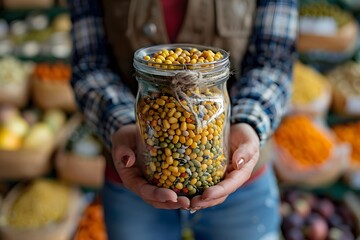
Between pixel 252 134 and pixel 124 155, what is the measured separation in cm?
22

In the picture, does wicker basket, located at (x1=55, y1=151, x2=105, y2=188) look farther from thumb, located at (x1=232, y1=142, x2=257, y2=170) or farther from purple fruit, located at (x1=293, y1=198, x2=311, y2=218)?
thumb, located at (x1=232, y1=142, x2=257, y2=170)

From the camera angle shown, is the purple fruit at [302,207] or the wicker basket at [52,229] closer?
the wicker basket at [52,229]

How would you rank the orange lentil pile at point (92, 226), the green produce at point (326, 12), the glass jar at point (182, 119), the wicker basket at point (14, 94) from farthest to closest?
the green produce at point (326, 12)
the wicker basket at point (14, 94)
the orange lentil pile at point (92, 226)
the glass jar at point (182, 119)

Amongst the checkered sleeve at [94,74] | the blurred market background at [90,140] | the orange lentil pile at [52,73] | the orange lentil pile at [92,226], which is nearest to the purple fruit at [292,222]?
the blurred market background at [90,140]

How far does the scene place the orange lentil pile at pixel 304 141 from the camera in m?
2.24

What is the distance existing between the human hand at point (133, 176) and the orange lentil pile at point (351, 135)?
1.74m

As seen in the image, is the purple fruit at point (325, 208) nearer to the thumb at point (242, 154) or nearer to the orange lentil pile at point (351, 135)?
the orange lentil pile at point (351, 135)

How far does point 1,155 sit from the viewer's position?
2215 mm

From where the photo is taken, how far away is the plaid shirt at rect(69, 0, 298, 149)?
0.97 metres

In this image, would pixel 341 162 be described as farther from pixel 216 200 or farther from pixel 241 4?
pixel 216 200

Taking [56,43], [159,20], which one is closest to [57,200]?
[56,43]

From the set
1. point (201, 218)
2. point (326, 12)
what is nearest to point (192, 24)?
point (201, 218)

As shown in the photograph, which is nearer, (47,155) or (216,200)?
(216,200)

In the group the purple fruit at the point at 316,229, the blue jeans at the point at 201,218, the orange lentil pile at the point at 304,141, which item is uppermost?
the blue jeans at the point at 201,218
